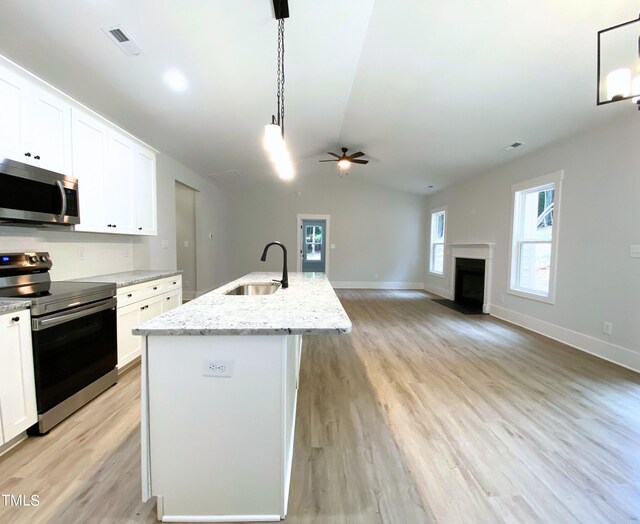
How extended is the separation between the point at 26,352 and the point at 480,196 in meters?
6.13

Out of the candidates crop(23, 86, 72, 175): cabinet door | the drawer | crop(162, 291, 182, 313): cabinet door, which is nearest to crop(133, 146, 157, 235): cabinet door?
the drawer

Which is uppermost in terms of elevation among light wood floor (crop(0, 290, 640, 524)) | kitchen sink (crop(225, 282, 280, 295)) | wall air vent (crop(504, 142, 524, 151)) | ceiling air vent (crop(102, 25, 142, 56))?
ceiling air vent (crop(102, 25, 142, 56))

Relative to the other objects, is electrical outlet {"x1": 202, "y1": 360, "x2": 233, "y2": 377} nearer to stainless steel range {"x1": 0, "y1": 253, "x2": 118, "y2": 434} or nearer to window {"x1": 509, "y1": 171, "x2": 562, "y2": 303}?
stainless steel range {"x1": 0, "y1": 253, "x2": 118, "y2": 434}

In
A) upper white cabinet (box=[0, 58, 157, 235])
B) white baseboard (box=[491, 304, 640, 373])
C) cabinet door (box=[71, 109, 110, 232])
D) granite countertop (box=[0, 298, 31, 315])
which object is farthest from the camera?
white baseboard (box=[491, 304, 640, 373])

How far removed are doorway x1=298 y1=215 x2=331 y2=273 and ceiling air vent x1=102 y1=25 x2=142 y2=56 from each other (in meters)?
5.52

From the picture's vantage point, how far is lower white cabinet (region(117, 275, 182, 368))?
96.7 inches

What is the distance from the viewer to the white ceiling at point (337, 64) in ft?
6.70

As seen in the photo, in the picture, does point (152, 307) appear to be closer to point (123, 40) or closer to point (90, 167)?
point (90, 167)

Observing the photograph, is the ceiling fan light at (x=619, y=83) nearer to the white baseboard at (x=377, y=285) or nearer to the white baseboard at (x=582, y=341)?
the white baseboard at (x=582, y=341)

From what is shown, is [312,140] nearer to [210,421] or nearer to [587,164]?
[587,164]

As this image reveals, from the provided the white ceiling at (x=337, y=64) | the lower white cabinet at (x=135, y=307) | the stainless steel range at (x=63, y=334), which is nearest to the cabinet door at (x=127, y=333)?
the lower white cabinet at (x=135, y=307)

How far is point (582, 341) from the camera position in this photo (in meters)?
3.27

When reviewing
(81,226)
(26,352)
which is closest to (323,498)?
(26,352)

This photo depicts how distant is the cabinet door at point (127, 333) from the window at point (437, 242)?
6.28 meters
